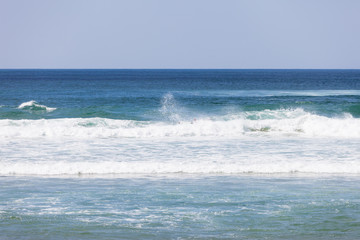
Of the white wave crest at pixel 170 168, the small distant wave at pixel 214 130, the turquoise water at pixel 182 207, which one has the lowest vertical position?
the turquoise water at pixel 182 207

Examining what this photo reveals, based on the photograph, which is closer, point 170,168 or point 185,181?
point 185,181

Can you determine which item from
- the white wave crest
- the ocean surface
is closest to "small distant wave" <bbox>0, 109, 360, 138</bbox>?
the ocean surface

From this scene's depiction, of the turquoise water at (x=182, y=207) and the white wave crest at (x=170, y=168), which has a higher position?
the white wave crest at (x=170, y=168)

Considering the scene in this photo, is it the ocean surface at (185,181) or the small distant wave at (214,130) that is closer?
the ocean surface at (185,181)

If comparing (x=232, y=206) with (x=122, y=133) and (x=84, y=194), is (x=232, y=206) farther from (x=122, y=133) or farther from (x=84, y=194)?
(x=122, y=133)

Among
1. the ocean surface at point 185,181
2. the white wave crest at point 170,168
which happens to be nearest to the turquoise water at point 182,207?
the ocean surface at point 185,181

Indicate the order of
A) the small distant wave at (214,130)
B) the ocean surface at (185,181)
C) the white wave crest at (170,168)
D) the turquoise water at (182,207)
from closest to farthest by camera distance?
the turquoise water at (182,207) → the ocean surface at (185,181) → the white wave crest at (170,168) → the small distant wave at (214,130)

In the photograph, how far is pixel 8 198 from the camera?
1091 centimetres

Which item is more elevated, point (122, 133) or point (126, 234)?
point (122, 133)

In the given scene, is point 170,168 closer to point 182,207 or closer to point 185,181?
point 185,181

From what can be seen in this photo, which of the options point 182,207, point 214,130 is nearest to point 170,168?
point 182,207

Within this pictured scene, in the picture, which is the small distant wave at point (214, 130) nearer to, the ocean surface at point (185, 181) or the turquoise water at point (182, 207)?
the ocean surface at point (185, 181)

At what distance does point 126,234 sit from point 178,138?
1210 centimetres

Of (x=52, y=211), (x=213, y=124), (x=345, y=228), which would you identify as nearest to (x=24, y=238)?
(x=52, y=211)
